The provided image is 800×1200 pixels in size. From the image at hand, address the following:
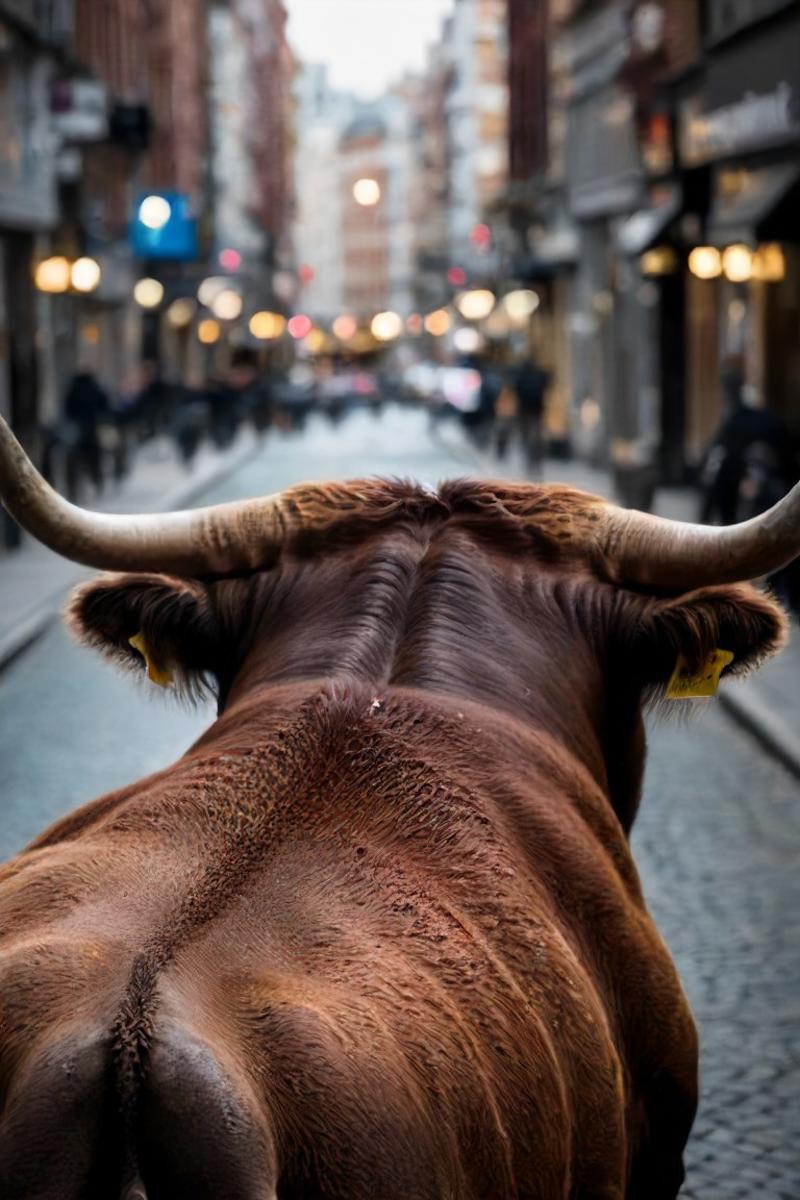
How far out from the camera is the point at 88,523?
152 inches

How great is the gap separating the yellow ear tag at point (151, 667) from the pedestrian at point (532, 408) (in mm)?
32138

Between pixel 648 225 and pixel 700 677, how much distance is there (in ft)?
98.1

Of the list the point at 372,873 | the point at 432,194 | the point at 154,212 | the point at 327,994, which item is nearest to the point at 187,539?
the point at 372,873

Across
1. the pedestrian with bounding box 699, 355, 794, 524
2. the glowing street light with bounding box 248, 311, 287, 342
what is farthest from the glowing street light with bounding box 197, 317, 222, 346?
the pedestrian with bounding box 699, 355, 794, 524

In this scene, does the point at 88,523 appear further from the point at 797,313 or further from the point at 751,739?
the point at 797,313

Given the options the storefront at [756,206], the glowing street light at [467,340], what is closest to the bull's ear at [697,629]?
the storefront at [756,206]

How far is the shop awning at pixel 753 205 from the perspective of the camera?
889 inches

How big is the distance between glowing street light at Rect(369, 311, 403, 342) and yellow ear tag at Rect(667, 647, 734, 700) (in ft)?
591

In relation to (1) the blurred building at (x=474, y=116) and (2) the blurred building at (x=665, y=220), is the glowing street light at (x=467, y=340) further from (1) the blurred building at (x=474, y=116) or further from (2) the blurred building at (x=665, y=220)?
(2) the blurred building at (x=665, y=220)

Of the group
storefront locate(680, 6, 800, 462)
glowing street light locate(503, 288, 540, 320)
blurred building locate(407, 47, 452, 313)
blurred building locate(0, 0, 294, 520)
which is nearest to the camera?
storefront locate(680, 6, 800, 462)

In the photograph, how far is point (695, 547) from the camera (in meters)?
3.95

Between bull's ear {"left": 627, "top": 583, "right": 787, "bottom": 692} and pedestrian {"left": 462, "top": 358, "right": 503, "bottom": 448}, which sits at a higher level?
bull's ear {"left": 627, "top": 583, "right": 787, "bottom": 692}

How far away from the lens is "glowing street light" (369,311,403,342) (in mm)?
183962

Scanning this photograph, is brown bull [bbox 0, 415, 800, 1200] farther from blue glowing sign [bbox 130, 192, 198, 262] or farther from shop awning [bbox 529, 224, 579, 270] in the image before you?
blue glowing sign [bbox 130, 192, 198, 262]
